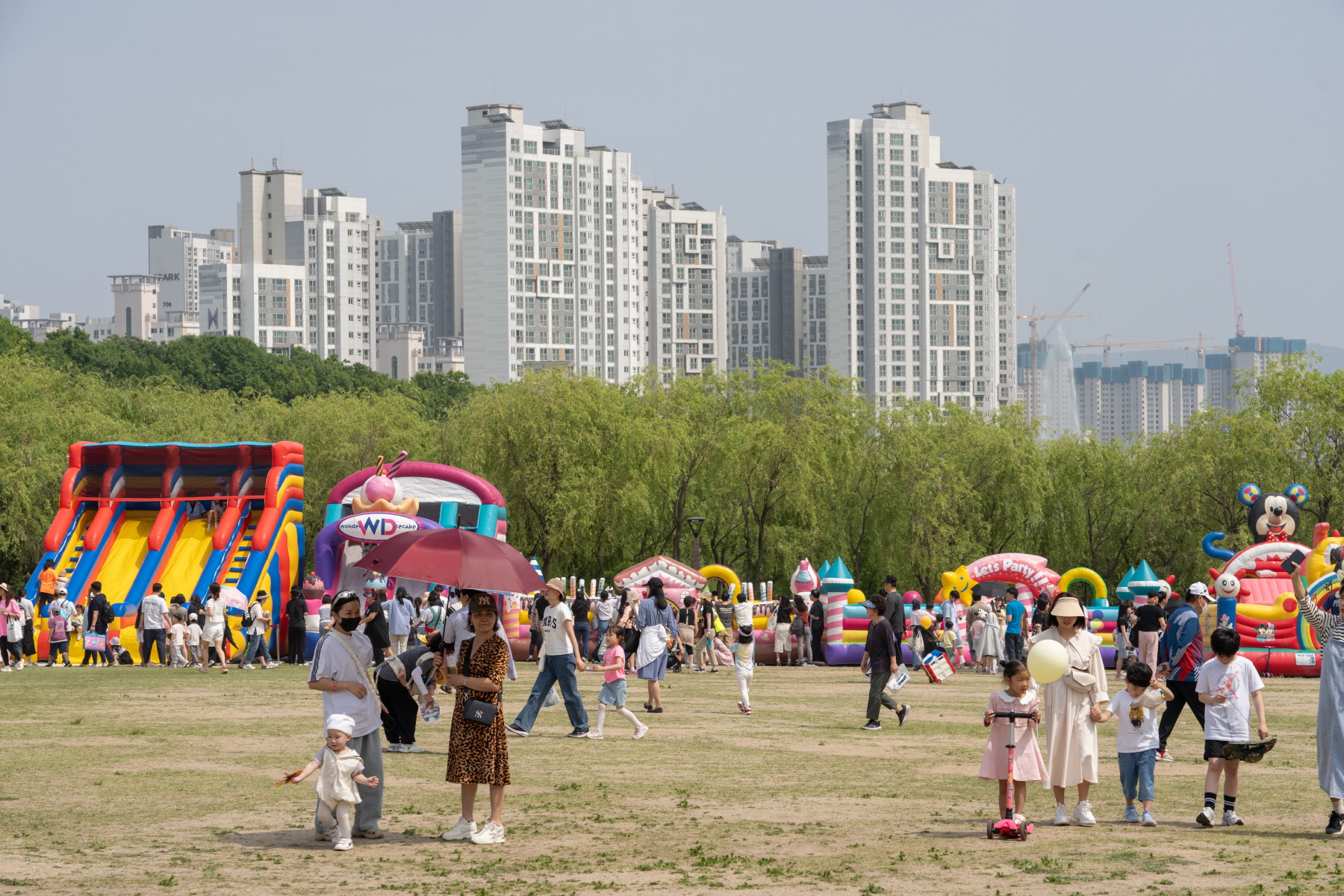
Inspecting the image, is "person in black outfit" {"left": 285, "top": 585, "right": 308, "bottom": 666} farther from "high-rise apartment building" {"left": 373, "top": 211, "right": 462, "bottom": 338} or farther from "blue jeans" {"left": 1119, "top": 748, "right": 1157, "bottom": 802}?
"high-rise apartment building" {"left": 373, "top": 211, "right": 462, "bottom": 338}

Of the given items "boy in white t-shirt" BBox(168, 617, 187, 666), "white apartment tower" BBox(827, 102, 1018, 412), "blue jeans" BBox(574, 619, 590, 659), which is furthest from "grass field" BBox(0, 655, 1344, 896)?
"white apartment tower" BBox(827, 102, 1018, 412)

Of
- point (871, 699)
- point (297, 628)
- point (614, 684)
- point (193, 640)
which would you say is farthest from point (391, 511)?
point (871, 699)

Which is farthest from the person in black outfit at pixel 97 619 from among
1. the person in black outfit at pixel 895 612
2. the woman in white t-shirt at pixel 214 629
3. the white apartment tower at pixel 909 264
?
the white apartment tower at pixel 909 264

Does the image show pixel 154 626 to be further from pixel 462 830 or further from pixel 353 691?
pixel 462 830

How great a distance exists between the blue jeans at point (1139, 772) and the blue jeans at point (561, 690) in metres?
6.21

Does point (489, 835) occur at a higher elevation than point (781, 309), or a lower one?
lower

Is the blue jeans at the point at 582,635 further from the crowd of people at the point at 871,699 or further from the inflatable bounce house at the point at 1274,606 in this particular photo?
the inflatable bounce house at the point at 1274,606

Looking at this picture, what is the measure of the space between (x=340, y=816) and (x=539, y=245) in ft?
432

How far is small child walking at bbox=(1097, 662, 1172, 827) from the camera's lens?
10945mm

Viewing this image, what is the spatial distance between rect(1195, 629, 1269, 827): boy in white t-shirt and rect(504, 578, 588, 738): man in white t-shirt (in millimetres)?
6485

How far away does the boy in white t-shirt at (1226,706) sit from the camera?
1099 cm

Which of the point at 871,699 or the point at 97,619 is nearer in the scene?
the point at 871,699

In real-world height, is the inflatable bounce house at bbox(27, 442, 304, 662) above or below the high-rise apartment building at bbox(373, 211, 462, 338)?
below

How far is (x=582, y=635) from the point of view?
90.5 feet
